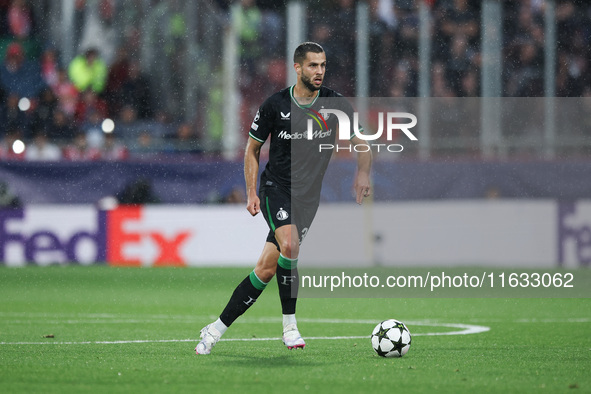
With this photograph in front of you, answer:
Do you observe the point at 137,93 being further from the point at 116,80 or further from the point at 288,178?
the point at 288,178

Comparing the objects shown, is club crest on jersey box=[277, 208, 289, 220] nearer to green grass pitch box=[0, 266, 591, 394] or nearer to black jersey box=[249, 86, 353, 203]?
black jersey box=[249, 86, 353, 203]

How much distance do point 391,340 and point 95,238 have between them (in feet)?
30.0

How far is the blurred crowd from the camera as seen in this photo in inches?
640

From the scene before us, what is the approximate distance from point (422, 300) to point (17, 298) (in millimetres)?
4720

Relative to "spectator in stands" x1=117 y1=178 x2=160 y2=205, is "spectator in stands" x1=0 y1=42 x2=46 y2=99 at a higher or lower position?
higher

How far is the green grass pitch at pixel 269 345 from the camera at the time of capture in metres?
5.84

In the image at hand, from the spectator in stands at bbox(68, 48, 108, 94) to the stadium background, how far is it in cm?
3

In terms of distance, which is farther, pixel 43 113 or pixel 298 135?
pixel 43 113

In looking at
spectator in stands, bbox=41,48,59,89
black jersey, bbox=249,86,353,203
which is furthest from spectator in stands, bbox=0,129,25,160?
black jersey, bbox=249,86,353,203

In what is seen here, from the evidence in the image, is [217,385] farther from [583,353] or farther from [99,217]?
[99,217]

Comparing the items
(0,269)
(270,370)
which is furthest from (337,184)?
(270,370)

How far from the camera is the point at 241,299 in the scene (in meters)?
7.09

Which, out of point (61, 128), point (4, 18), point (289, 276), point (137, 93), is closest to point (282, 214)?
point (289, 276)

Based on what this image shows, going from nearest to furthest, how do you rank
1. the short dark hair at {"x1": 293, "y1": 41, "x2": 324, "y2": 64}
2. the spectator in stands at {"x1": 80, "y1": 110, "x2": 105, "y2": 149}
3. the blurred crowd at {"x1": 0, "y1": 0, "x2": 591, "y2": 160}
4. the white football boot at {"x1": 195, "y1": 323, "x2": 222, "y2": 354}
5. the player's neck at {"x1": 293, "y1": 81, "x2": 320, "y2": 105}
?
the white football boot at {"x1": 195, "y1": 323, "x2": 222, "y2": 354}, the short dark hair at {"x1": 293, "y1": 41, "x2": 324, "y2": 64}, the player's neck at {"x1": 293, "y1": 81, "x2": 320, "y2": 105}, the blurred crowd at {"x1": 0, "y1": 0, "x2": 591, "y2": 160}, the spectator in stands at {"x1": 80, "y1": 110, "x2": 105, "y2": 149}
